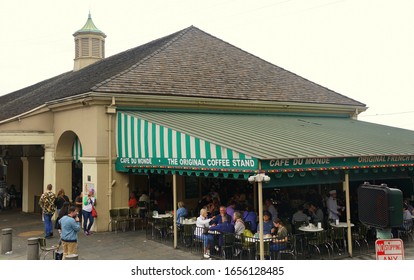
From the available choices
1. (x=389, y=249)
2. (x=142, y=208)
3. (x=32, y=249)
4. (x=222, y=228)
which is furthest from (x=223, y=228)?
(x=389, y=249)

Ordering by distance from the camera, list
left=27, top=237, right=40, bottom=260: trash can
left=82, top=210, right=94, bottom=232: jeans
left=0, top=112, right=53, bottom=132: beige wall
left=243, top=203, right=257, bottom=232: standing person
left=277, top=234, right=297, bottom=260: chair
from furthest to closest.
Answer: left=0, top=112, right=53, bottom=132: beige wall < left=82, top=210, right=94, bottom=232: jeans < left=243, top=203, right=257, bottom=232: standing person < left=27, top=237, right=40, bottom=260: trash can < left=277, top=234, right=297, bottom=260: chair

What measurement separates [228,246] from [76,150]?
9446mm

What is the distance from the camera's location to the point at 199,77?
17422mm

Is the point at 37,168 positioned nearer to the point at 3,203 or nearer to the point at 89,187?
the point at 3,203

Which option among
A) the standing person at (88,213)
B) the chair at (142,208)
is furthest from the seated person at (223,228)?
the standing person at (88,213)

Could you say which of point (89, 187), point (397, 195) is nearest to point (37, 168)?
point (89, 187)

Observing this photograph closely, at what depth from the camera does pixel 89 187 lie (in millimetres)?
14797

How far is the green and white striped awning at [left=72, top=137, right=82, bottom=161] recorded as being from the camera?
16781 mm

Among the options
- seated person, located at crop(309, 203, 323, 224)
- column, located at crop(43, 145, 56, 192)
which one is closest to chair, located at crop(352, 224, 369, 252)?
seated person, located at crop(309, 203, 323, 224)

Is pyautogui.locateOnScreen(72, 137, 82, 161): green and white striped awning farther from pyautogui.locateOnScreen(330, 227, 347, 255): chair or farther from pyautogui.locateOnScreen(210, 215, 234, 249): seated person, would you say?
pyautogui.locateOnScreen(330, 227, 347, 255): chair

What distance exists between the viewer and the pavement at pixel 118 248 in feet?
35.3

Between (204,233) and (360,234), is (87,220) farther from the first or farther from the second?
(360,234)

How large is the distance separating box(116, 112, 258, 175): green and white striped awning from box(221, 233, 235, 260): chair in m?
1.62
